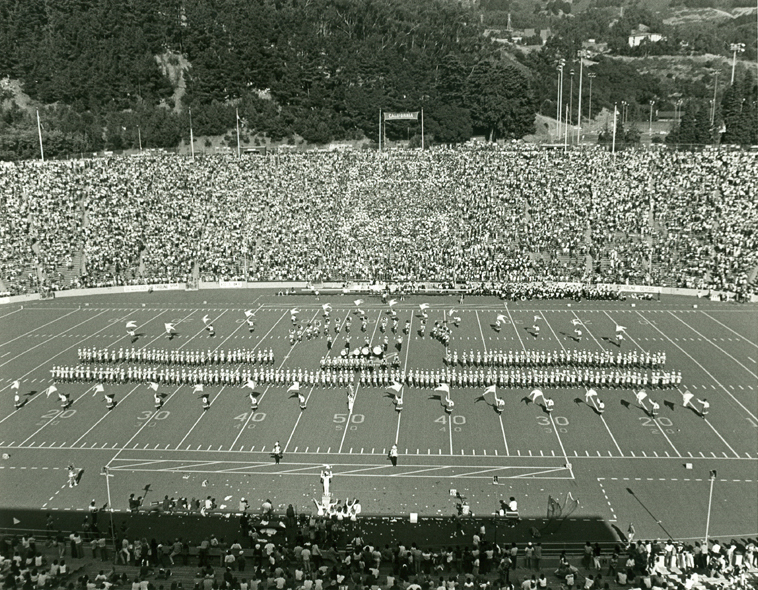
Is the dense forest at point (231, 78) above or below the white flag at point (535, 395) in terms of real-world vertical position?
above

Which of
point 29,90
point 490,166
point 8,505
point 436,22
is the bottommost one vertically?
point 8,505

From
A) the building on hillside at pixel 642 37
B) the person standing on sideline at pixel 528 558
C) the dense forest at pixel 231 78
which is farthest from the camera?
the building on hillside at pixel 642 37

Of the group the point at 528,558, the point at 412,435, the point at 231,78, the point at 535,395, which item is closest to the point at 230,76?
the point at 231,78

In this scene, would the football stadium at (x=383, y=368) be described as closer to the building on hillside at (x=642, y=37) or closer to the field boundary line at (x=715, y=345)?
the field boundary line at (x=715, y=345)

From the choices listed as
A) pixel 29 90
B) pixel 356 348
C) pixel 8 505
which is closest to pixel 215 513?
pixel 8 505

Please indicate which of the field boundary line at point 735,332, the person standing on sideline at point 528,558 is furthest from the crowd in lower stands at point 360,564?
the field boundary line at point 735,332

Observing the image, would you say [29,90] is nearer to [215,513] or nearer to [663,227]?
[663,227]
